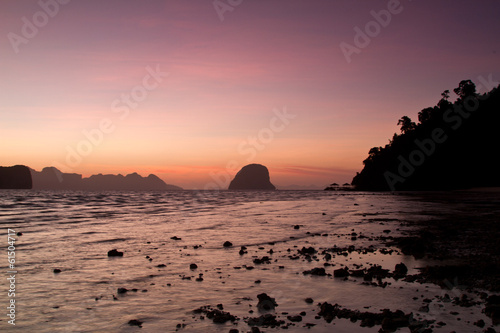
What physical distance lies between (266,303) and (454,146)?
431ft

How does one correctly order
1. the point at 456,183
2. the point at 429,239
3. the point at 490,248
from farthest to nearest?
the point at 456,183, the point at 429,239, the point at 490,248

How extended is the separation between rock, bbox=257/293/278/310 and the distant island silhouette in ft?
400

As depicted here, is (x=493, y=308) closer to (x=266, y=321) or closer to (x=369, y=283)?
(x=369, y=283)

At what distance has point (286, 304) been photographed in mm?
9297

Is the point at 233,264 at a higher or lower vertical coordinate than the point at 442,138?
lower

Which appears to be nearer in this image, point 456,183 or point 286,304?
point 286,304

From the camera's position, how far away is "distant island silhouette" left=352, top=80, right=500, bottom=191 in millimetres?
110375

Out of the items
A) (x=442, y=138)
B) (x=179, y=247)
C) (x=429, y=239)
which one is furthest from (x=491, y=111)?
(x=179, y=247)

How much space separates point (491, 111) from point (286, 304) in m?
128

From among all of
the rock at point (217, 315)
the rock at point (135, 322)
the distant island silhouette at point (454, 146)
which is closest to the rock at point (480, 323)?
the rock at point (217, 315)

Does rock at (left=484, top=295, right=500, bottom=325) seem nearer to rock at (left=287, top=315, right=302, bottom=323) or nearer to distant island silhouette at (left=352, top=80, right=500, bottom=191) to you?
rock at (left=287, top=315, right=302, bottom=323)

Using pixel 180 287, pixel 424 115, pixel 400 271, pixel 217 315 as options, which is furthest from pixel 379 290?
pixel 424 115

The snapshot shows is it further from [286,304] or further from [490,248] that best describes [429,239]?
[286,304]

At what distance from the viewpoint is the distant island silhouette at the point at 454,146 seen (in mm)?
110375
